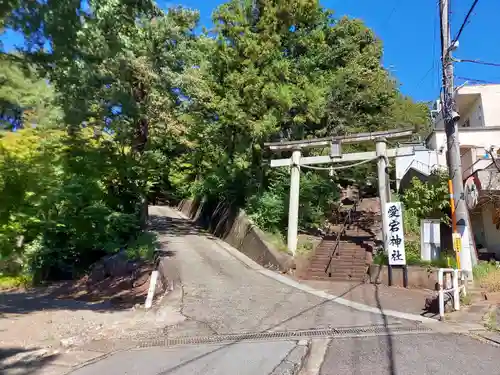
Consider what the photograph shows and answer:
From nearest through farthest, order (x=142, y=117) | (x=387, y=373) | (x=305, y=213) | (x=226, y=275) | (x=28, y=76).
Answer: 1. (x=387, y=373)
2. (x=28, y=76)
3. (x=226, y=275)
4. (x=142, y=117)
5. (x=305, y=213)

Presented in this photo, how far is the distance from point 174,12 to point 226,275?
35.6 ft

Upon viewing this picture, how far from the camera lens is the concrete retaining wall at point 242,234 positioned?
55.7ft

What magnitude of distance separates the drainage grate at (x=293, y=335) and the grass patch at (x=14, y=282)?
1139 centimetres

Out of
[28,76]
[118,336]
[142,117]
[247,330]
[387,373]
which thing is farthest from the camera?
[142,117]

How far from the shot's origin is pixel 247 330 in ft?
28.8

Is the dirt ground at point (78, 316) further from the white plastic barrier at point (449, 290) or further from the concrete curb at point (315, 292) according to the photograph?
the white plastic barrier at point (449, 290)

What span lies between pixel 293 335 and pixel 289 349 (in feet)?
3.36

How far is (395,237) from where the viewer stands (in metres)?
13.6

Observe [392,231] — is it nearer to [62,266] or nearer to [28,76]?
[28,76]

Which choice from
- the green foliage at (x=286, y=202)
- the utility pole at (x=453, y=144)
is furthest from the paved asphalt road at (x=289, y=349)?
the green foliage at (x=286, y=202)

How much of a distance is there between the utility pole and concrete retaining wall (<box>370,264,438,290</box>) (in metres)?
0.95

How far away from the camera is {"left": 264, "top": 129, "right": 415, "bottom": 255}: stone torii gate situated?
52.4 ft

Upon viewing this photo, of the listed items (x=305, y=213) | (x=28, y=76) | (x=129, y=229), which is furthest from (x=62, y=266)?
(x=28, y=76)

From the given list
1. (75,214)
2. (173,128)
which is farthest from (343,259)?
(75,214)
